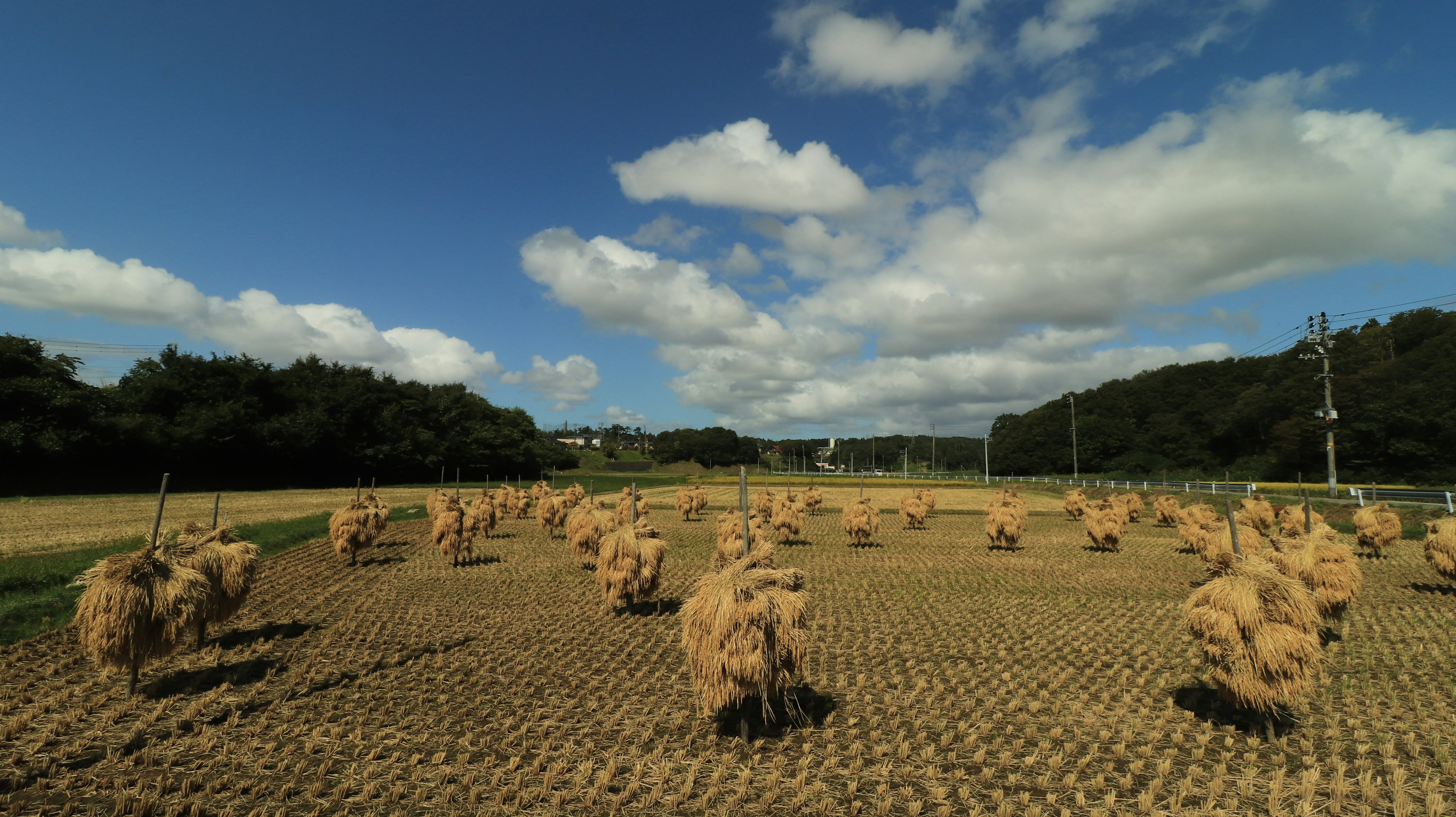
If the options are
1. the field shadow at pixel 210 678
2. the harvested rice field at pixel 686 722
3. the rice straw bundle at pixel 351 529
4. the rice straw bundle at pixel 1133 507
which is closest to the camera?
the harvested rice field at pixel 686 722

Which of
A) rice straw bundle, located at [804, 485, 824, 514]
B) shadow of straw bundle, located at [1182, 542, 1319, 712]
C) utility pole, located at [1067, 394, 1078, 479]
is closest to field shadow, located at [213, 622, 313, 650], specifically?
shadow of straw bundle, located at [1182, 542, 1319, 712]

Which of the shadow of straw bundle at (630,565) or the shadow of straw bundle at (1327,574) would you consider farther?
the shadow of straw bundle at (630,565)

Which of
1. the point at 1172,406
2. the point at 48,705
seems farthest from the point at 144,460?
the point at 1172,406

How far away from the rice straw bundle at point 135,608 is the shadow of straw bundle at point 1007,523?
108 feet

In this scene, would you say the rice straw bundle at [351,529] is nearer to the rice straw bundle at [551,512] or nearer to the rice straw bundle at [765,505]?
the rice straw bundle at [551,512]

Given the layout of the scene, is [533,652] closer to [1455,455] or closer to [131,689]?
[131,689]

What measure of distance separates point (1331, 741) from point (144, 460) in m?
82.4

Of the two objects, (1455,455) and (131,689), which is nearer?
(131,689)

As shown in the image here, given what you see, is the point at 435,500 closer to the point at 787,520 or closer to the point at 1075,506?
the point at 787,520

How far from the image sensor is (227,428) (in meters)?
63.4

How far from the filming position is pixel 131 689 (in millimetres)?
10977

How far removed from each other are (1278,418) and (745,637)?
10767cm

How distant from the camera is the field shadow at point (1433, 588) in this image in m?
21.6

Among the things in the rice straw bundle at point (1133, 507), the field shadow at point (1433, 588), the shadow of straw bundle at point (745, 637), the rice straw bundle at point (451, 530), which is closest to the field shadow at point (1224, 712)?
the shadow of straw bundle at point (745, 637)
